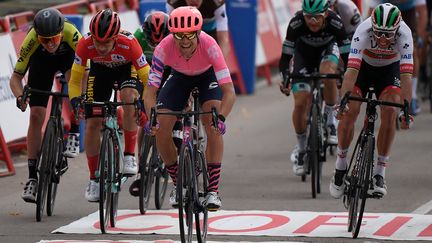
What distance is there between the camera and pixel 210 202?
31.9ft

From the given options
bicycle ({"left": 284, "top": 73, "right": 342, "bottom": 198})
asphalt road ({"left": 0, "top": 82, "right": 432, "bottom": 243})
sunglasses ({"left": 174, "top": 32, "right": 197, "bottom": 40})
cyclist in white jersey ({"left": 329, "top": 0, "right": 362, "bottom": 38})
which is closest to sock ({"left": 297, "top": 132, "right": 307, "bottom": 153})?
bicycle ({"left": 284, "top": 73, "right": 342, "bottom": 198})

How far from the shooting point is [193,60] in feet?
33.0

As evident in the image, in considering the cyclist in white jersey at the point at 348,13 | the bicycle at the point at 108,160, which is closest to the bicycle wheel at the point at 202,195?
the bicycle at the point at 108,160

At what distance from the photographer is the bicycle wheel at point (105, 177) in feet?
33.7

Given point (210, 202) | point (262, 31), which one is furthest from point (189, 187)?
point (262, 31)

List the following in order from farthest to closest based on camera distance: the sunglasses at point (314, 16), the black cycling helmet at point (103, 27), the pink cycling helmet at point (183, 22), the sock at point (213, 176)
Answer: the sunglasses at point (314, 16)
the black cycling helmet at point (103, 27)
the sock at point (213, 176)
the pink cycling helmet at point (183, 22)

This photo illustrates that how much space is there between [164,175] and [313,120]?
1.64 meters

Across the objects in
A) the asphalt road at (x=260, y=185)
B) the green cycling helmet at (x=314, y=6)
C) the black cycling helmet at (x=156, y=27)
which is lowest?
the asphalt road at (x=260, y=185)

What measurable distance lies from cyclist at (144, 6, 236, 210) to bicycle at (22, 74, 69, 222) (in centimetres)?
125

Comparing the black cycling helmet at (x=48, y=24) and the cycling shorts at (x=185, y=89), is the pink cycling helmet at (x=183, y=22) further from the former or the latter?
the black cycling helmet at (x=48, y=24)

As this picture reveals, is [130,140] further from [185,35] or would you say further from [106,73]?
[185,35]

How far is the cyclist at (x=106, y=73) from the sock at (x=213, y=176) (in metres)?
1.24

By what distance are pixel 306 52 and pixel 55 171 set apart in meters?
3.17

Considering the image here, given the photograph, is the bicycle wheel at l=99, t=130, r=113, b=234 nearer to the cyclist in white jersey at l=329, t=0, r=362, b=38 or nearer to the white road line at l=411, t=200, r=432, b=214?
the white road line at l=411, t=200, r=432, b=214
